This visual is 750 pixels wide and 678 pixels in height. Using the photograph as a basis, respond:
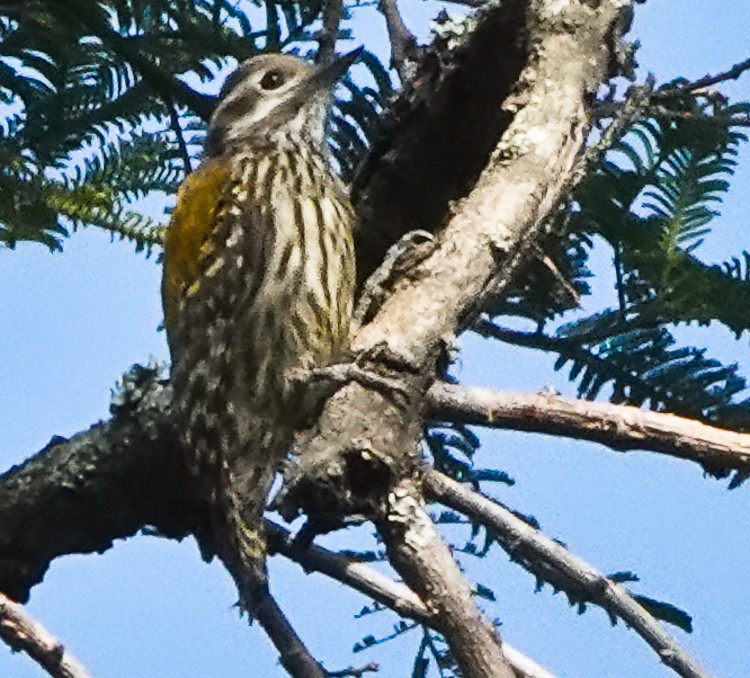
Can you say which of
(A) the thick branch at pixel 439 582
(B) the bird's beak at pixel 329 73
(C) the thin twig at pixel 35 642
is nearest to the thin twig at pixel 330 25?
(B) the bird's beak at pixel 329 73

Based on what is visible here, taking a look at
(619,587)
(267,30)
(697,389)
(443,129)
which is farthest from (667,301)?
(267,30)

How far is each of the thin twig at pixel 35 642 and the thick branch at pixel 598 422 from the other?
0.82m

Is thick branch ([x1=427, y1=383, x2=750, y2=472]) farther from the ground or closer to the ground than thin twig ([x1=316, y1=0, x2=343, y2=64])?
closer to the ground

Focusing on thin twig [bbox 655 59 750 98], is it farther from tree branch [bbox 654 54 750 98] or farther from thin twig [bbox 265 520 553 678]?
thin twig [bbox 265 520 553 678]

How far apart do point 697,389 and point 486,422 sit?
1.50ft

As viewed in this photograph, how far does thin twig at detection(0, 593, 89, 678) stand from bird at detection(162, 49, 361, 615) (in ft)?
2.07

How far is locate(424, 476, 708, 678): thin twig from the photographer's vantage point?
2.40 m

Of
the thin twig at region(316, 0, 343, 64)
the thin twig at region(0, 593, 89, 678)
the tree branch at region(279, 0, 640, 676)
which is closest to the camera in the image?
the thin twig at region(0, 593, 89, 678)

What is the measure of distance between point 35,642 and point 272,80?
6.58 ft

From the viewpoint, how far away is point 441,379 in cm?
284

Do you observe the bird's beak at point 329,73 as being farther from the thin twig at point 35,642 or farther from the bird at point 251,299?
the thin twig at point 35,642

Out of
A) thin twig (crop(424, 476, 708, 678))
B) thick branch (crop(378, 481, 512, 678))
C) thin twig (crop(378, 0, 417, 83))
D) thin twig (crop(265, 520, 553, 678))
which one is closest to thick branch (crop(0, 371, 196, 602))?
thin twig (crop(265, 520, 553, 678))

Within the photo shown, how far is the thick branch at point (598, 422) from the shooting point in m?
2.41

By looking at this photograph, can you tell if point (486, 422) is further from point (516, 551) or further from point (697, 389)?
point (697, 389)
